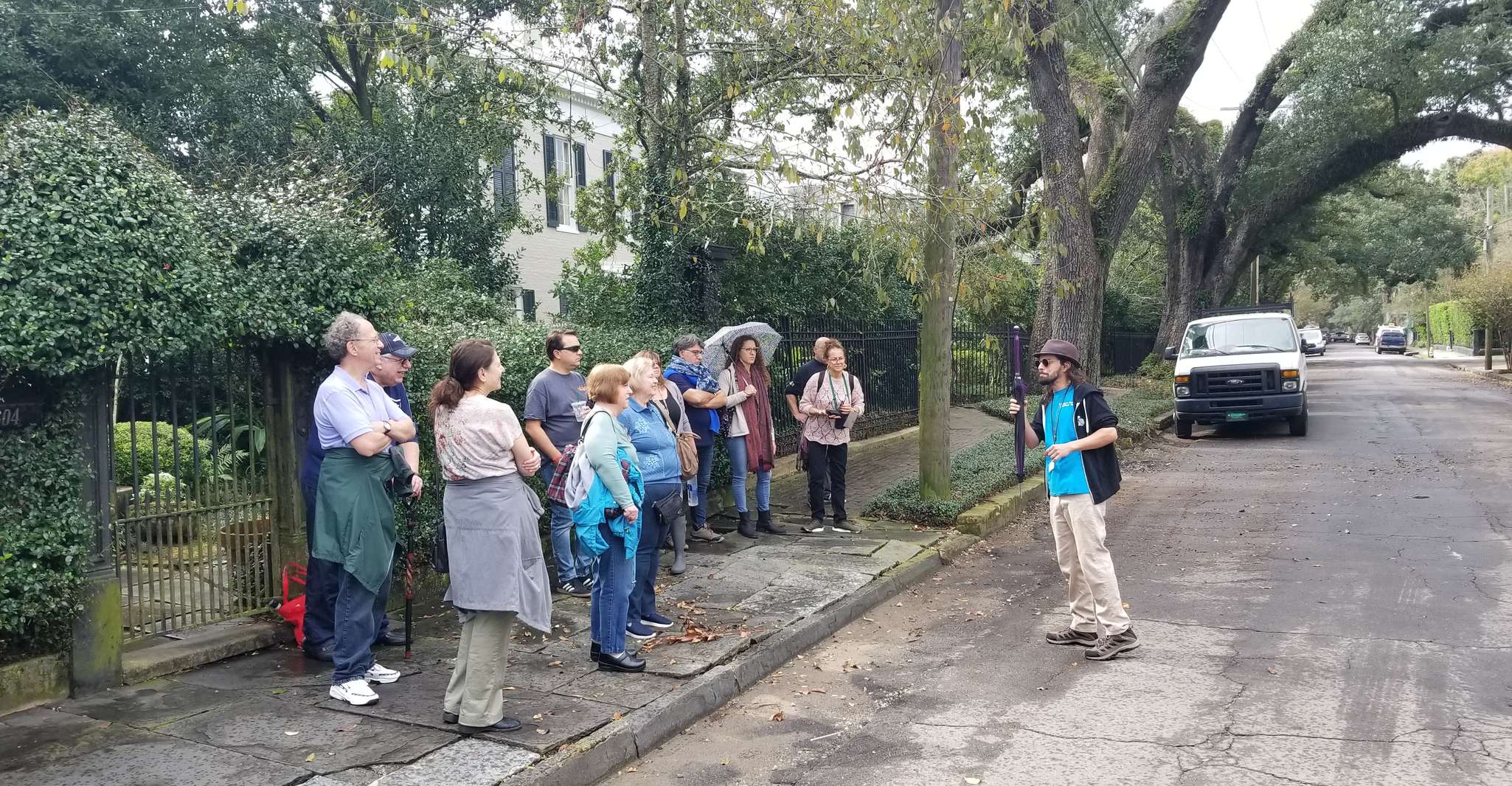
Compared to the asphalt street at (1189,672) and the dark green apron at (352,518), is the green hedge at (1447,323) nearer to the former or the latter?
the asphalt street at (1189,672)

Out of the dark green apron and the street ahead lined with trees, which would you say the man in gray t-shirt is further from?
the dark green apron

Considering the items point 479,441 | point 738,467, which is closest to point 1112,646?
point 479,441

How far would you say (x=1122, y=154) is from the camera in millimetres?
17797

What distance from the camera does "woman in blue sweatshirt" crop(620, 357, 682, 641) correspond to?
5.78 m

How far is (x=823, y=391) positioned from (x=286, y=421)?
4425 millimetres

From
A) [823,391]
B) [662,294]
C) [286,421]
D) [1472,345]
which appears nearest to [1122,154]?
[662,294]

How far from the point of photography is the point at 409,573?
5234mm

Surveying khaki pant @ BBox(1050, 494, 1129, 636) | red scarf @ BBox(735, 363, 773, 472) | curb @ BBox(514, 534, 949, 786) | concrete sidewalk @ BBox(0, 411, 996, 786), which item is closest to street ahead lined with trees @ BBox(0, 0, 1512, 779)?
concrete sidewalk @ BBox(0, 411, 996, 786)

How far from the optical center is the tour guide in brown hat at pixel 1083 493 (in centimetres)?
600

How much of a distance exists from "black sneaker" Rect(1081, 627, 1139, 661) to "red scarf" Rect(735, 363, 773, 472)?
12.5 feet

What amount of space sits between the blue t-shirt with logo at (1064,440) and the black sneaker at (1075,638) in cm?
84

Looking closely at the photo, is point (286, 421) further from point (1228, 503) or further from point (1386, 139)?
point (1386, 139)

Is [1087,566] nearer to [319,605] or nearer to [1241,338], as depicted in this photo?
[319,605]

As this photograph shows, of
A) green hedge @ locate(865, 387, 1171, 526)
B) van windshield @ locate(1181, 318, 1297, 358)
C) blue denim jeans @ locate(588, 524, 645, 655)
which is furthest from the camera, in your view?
van windshield @ locate(1181, 318, 1297, 358)
